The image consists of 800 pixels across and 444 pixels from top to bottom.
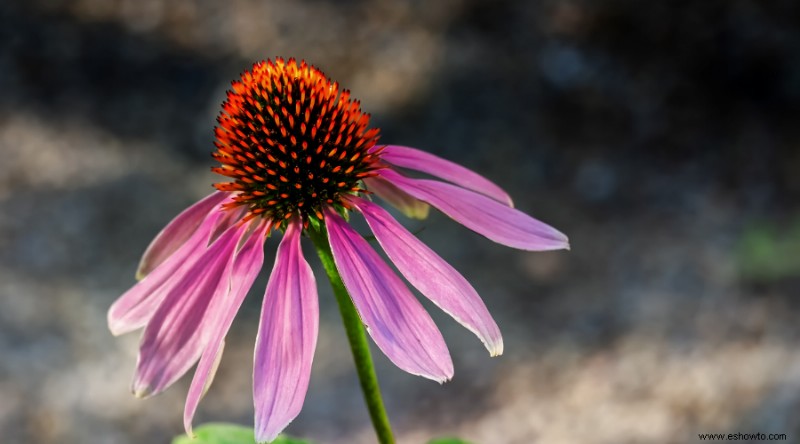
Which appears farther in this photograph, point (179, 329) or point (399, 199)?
point (399, 199)

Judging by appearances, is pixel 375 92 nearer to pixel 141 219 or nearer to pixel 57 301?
pixel 141 219

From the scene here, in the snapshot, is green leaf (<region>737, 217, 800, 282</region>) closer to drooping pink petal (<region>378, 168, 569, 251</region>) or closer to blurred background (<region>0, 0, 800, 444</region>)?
blurred background (<region>0, 0, 800, 444</region>)

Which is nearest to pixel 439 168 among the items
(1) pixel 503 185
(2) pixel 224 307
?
(2) pixel 224 307

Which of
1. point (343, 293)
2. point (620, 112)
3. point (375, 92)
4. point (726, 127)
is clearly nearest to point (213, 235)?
point (343, 293)

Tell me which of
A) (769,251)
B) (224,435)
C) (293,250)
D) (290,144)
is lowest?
(224,435)

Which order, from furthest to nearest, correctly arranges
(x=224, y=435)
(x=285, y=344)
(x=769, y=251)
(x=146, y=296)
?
(x=769, y=251)
(x=224, y=435)
(x=146, y=296)
(x=285, y=344)

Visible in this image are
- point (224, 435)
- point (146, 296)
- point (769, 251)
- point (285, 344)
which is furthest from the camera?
point (769, 251)

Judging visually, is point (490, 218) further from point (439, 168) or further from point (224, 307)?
point (224, 307)
